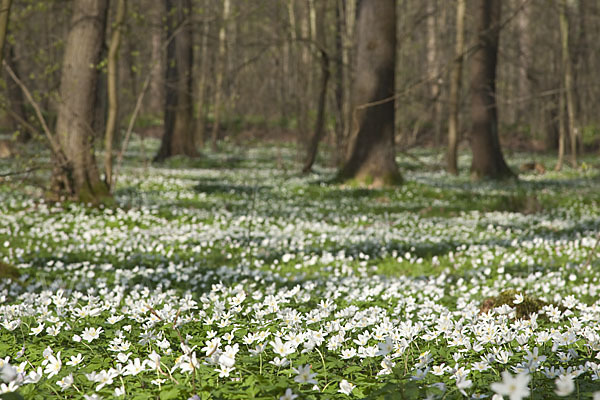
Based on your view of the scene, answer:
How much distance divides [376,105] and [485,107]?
5.52 m

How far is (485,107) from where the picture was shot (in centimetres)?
1778

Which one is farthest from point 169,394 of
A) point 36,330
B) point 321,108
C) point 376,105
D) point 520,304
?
point 321,108

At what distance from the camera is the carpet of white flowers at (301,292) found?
2508mm

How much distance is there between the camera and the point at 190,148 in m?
23.0

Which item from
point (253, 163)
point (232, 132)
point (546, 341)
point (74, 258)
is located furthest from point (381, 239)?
point (232, 132)

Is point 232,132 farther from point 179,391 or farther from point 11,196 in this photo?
point 179,391

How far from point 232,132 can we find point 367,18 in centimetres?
1721

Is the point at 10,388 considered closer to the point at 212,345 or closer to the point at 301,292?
the point at 212,345

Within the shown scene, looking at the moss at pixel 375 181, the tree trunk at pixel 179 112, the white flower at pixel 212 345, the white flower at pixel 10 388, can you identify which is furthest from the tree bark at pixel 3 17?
the tree trunk at pixel 179 112

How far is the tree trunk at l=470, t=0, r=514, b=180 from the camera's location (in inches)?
693

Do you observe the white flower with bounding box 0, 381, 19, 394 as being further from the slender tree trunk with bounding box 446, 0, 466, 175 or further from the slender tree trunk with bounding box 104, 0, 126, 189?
the slender tree trunk with bounding box 446, 0, 466, 175

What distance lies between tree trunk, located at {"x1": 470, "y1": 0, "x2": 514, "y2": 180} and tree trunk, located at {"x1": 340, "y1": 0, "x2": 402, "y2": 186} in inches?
189

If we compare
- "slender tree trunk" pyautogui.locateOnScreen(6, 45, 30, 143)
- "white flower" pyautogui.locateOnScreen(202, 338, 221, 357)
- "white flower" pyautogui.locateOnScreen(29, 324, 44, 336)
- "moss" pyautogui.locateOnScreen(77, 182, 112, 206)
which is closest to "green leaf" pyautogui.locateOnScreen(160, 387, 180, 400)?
"white flower" pyautogui.locateOnScreen(202, 338, 221, 357)

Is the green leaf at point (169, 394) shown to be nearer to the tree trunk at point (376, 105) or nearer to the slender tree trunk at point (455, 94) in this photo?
the tree trunk at point (376, 105)
